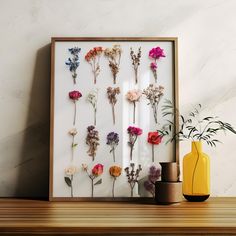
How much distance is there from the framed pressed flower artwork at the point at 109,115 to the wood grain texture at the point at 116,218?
4.7 inches

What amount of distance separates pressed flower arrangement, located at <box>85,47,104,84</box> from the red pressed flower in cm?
33

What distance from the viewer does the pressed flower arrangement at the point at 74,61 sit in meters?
1.67

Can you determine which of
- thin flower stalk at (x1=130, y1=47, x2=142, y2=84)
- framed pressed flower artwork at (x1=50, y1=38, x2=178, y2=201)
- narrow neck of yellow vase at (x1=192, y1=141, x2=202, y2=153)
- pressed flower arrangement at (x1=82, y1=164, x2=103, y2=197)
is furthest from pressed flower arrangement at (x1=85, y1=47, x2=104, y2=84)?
narrow neck of yellow vase at (x1=192, y1=141, x2=202, y2=153)

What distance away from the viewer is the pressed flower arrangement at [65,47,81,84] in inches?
65.7

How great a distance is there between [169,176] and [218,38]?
69cm

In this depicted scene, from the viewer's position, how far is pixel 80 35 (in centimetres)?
174

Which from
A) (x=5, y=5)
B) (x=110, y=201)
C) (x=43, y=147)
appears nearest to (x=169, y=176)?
(x=110, y=201)

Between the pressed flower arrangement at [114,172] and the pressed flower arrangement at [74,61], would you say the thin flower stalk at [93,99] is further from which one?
the pressed flower arrangement at [114,172]

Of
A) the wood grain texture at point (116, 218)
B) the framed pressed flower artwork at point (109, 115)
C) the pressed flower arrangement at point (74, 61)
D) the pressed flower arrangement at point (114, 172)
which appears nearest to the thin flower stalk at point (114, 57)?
the framed pressed flower artwork at point (109, 115)

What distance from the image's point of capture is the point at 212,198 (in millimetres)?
1656

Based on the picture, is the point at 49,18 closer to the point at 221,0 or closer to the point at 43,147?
the point at 43,147

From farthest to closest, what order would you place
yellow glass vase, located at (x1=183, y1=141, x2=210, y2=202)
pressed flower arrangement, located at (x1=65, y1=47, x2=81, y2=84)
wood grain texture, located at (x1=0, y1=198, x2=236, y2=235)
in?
pressed flower arrangement, located at (x1=65, y1=47, x2=81, y2=84)
yellow glass vase, located at (x1=183, y1=141, x2=210, y2=202)
wood grain texture, located at (x1=0, y1=198, x2=236, y2=235)

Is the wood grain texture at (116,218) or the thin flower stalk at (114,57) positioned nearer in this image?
the wood grain texture at (116,218)

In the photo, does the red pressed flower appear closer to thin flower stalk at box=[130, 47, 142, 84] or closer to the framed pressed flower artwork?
the framed pressed flower artwork
